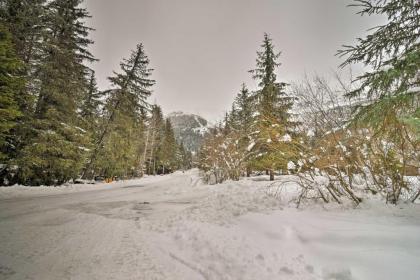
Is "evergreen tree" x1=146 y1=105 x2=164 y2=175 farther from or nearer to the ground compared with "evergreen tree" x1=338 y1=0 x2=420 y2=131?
farther from the ground

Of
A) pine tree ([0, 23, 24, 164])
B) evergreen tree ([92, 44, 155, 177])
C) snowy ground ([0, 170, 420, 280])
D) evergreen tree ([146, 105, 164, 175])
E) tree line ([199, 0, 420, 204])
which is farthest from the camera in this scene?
evergreen tree ([146, 105, 164, 175])

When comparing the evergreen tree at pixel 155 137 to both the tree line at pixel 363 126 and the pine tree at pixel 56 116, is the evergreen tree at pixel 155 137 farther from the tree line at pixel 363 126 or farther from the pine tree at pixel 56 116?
the tree line at pixel 363 126

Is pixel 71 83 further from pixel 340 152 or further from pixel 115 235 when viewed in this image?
pixel 340 152

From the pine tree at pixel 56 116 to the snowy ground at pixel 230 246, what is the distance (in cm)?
763

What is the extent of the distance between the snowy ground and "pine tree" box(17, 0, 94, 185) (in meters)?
7.63

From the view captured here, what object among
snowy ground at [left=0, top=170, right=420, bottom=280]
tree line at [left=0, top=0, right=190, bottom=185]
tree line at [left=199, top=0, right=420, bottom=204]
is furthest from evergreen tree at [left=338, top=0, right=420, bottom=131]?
tree line at [left=0, top=0, right=190, bottom=185]

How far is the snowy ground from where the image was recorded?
2.84m

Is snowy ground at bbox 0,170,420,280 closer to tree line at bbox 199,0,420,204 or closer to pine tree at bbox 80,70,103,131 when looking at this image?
tree line at bbox 199,0,420,204

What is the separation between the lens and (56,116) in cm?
1311

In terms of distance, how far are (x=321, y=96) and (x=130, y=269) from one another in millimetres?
5441

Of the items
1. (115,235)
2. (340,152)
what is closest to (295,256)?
(340,152)

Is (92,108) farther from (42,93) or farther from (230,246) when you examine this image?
(230,246)

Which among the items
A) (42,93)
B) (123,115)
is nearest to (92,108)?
(123,115)

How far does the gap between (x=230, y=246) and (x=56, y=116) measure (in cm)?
1332
